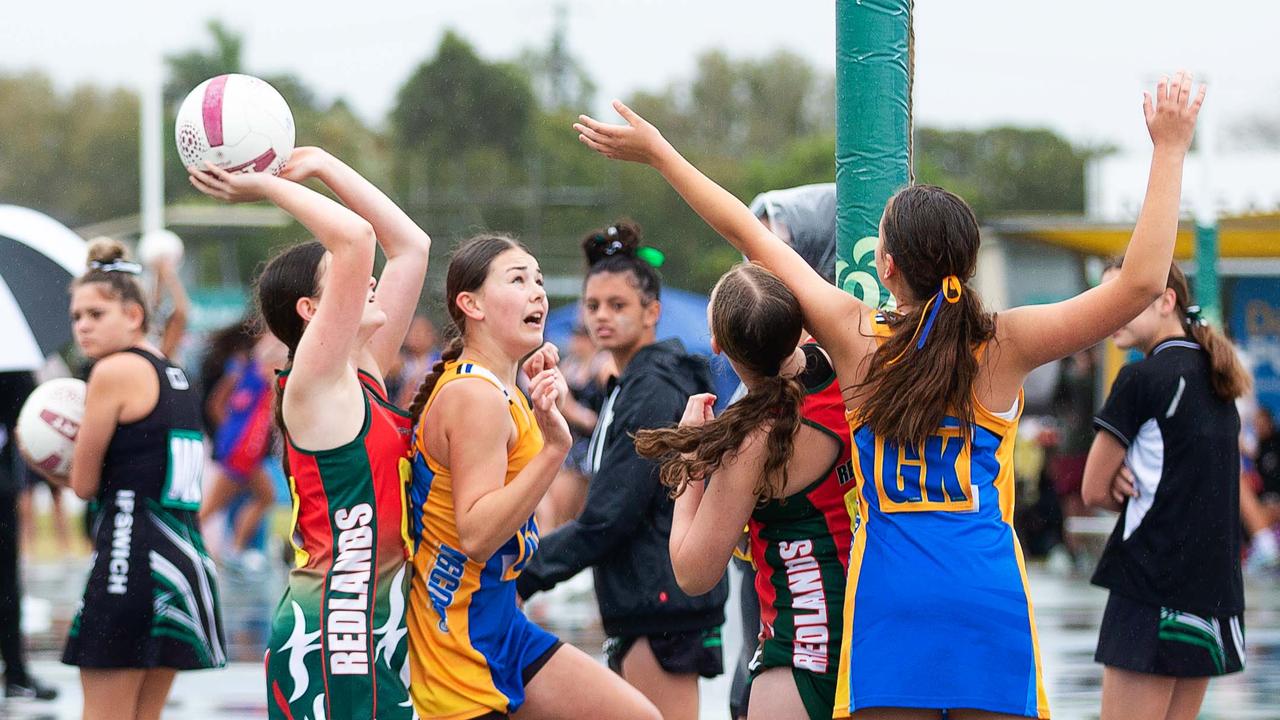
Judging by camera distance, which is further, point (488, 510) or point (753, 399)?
point (488, 510)

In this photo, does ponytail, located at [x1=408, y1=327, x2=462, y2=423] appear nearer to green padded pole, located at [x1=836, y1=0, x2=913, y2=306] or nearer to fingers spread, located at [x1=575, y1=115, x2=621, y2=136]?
fingers spread, located at [x1=575, y1=115, x2=621, y2=136]

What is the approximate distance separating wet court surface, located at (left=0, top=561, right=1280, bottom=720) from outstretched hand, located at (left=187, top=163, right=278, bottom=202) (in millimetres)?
4374

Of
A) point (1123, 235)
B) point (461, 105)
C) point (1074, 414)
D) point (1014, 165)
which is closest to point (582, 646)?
point (1074, 414)

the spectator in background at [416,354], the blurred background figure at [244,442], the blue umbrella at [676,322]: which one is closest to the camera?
the blurred background figure at [244,442]

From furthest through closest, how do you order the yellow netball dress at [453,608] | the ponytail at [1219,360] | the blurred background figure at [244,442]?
the blurred background figure at [244,442] < the ponytail at [1219,360] < the yellow netball dress at [453,608]

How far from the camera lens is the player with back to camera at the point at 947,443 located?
11.4 feet

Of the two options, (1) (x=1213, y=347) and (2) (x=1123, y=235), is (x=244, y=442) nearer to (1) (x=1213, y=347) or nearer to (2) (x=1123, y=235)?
(1) (x=1213, y=347)

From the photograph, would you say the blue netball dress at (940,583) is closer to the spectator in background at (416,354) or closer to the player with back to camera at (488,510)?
the player with back to camera at (488,510)

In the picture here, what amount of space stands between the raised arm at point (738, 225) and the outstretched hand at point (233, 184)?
0.85 meters

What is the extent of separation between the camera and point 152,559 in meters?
5.59

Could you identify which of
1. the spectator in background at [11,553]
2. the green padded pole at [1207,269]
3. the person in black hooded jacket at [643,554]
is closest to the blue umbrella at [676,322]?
the green padded pole at [1207,269]

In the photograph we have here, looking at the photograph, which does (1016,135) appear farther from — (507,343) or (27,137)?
(507,343)

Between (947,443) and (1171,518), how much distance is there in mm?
2286

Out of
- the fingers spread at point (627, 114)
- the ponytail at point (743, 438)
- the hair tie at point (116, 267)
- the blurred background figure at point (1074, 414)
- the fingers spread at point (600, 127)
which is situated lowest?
the blurred background figure at point (1074, 414)
